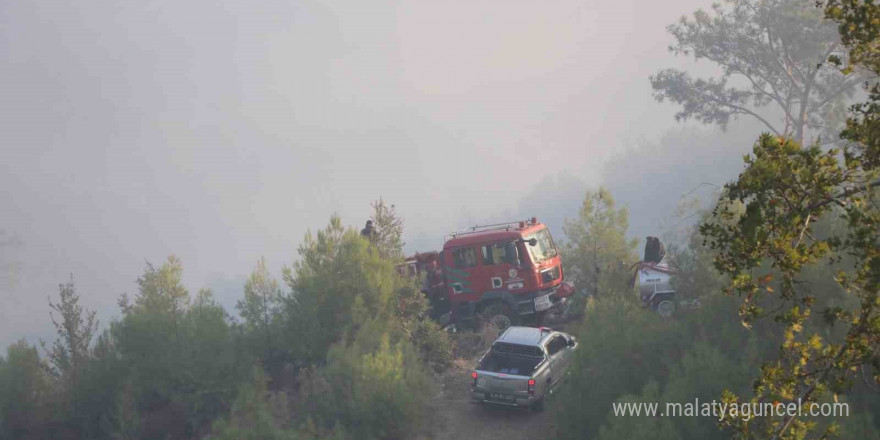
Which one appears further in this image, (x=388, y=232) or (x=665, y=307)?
(x=388, y=232)

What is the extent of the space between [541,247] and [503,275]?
1423 mm

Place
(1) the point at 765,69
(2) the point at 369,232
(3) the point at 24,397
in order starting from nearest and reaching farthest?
(3) the point at 24,397 < (2) the point at 369,232 < (1) the point at 765,69

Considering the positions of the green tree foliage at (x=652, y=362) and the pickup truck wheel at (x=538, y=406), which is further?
the pickup truck wheel at (x=538, y=406)

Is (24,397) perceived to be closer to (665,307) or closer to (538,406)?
(538,406)

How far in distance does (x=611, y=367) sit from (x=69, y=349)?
14.8 metres

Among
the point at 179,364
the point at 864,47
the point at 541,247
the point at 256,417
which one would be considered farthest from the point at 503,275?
the point at 864,47

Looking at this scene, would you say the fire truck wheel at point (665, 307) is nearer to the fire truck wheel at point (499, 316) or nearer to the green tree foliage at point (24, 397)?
the fire truck wheel at point (499, 316)

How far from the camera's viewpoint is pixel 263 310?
67.0 ft

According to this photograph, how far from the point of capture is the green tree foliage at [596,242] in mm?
22486

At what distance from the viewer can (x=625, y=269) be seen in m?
20.1

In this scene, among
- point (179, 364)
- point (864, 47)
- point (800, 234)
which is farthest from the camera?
point (179, 364)

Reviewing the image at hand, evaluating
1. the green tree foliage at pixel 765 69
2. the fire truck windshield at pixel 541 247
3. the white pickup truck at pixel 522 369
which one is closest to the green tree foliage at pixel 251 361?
the white pickup truck at pixel 522 369

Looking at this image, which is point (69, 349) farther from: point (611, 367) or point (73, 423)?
point (611, 367)

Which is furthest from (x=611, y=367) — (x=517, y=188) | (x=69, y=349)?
(x=517, y=188)
